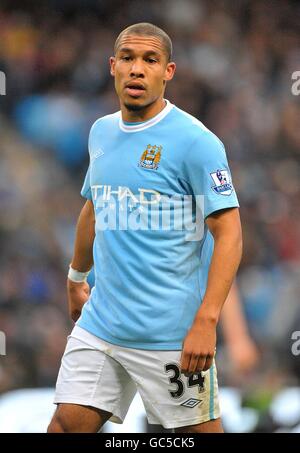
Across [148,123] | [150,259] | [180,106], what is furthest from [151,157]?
[180,106]

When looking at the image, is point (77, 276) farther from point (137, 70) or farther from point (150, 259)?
point (137, 70)

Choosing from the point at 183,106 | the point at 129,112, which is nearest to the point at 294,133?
the point at 183,106

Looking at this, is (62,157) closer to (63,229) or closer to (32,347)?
(63,229)

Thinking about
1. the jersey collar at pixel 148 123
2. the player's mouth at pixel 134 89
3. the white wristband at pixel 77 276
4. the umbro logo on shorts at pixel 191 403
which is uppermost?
the player's mouth at pixel 134 89

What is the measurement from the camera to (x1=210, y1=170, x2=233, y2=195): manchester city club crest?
11.8 ft

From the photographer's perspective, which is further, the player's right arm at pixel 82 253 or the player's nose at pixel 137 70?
the player's right arm at pixel 82 253

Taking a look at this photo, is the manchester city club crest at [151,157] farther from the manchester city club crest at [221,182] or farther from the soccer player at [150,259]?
the manchester city club crest at [221,182]

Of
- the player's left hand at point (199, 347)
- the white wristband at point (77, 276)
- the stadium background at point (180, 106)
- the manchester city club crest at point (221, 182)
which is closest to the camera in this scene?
the player's left hand at point (199, 347)

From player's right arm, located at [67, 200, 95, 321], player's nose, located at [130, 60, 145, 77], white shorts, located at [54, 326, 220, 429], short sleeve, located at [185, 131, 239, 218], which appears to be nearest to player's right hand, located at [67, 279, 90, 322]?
player's right arm, located at [67, 200, 95, 321]

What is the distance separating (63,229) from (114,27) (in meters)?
2.36

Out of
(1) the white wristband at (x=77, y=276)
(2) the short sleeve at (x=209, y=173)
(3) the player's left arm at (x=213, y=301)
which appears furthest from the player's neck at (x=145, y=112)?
(1) the white wristband at (x=77, y=276)

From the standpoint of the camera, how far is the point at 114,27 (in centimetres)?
891

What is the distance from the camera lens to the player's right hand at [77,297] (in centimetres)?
426

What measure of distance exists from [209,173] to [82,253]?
853mm
